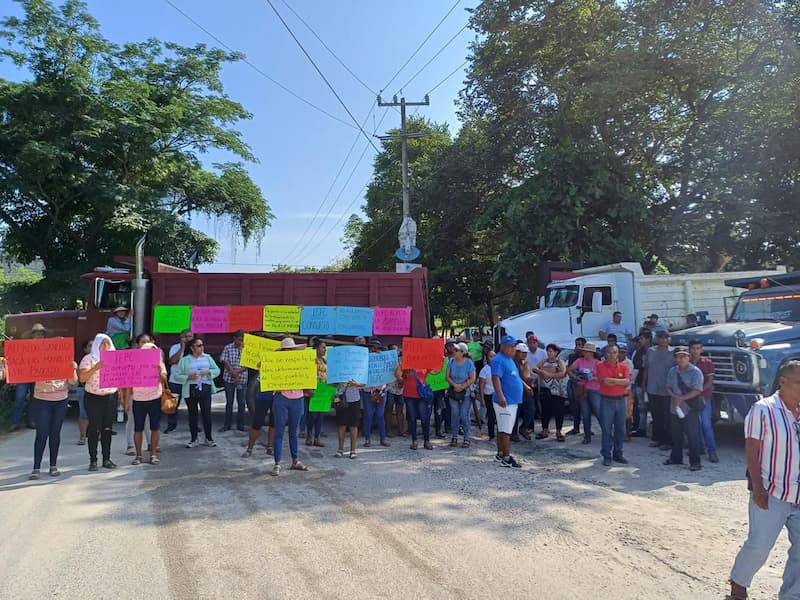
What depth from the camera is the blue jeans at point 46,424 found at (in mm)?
7066

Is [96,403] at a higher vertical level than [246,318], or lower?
lower

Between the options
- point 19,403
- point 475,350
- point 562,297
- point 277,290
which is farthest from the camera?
point 562,297

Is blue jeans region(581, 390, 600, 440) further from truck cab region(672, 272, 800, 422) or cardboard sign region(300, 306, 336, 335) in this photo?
cardboard sign region(300, 306, 336, 335)

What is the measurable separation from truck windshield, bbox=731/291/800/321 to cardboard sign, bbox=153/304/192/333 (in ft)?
34.5

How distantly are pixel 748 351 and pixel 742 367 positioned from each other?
25 centimetres

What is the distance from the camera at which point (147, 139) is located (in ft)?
67.7

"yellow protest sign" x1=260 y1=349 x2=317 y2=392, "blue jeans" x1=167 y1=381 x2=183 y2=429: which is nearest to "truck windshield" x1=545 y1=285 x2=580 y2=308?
"yellow protest sign" x1=260 y1=349 x2=317 y2=392

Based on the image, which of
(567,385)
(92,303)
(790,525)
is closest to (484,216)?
(567,385)

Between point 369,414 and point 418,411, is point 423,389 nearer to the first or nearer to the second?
point 418,411

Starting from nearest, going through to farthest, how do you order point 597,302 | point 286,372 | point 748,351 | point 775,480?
1. point 775,480
2. point 286,372
3. point 748,351
4. point 597,302

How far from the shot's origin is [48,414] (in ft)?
23.3

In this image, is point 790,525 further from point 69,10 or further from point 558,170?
point 69,10

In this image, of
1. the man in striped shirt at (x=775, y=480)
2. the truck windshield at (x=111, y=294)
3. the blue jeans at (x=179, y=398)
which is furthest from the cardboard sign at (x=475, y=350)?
the man in striped shirt at (x=775, y=480)

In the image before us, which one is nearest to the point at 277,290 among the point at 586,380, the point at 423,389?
the point at 423,389
